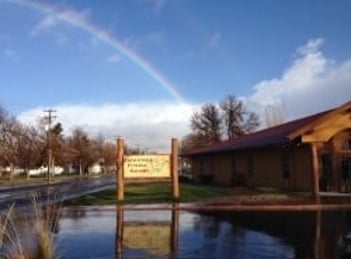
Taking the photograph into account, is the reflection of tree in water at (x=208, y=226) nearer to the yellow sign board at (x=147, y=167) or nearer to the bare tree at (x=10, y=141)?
the yellow sign board at (x=147, y=167)

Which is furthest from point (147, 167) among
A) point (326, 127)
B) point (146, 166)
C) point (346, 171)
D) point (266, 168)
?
point (266, 168)

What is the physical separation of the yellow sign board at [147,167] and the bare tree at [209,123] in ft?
222

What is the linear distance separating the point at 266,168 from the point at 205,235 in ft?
77.8

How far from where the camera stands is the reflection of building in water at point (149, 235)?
13.7m

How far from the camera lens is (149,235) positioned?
53.5ft

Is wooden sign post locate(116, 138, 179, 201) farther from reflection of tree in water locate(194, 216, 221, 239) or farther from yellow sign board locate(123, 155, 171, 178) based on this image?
reflection of tree in water locate(194, 216, 221, 239)

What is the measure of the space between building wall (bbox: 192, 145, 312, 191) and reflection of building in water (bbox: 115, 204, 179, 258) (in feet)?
44.2

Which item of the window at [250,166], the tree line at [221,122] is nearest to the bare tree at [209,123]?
the tree line at [221,122]

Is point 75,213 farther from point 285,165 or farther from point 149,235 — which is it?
point 285,165

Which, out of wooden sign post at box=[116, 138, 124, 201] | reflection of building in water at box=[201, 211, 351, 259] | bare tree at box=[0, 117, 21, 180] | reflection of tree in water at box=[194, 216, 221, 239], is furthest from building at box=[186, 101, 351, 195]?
bare tree at box=[0, 117, 21, 180]

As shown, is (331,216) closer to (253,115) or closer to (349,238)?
(349,238)

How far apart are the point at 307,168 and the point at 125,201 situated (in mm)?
10163

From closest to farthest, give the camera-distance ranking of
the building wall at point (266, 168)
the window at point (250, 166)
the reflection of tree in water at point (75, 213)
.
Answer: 1. the reflection of tree in water at point (75, 213)
2. the building wall at point (266, 168)
3. the window at point (250, 166)

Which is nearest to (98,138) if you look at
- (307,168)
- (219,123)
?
(219,123)
